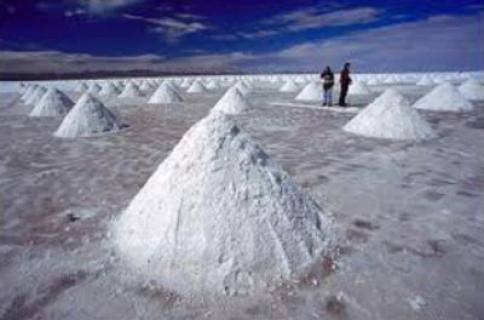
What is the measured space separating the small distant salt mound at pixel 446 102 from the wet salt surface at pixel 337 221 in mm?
6250

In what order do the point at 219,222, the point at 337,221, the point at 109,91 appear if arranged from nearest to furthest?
1. the point at 219,222
2. the point at 337,221
3. the point at 109,91

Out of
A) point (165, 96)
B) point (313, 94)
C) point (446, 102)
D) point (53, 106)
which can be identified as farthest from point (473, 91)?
point (53, 106)

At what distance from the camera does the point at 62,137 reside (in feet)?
30.3

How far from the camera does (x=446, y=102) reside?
13812mm

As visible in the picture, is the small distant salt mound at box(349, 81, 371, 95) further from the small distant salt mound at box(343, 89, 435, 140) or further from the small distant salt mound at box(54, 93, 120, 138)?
the small distant salt mound at box(54, 93, 120, 138)

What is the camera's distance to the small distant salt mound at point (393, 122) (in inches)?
333

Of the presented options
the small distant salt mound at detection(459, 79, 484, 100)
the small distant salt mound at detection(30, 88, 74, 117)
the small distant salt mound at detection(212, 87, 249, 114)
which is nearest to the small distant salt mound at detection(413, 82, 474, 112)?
the small distant salt mound at detection(459, 79, 484, 100)

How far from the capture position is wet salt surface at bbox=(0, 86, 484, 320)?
2.63 meters

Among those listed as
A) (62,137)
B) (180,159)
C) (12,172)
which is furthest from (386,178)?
(62,137)

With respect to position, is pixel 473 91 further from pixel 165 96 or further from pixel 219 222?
pixel 219 222

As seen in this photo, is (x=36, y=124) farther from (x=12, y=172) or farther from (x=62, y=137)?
(x=12, y=172)

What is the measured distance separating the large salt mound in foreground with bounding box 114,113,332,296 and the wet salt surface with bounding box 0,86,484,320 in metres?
0.16

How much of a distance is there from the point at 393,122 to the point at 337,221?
553 centimetres

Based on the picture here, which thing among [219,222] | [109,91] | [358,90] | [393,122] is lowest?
[219,222]
